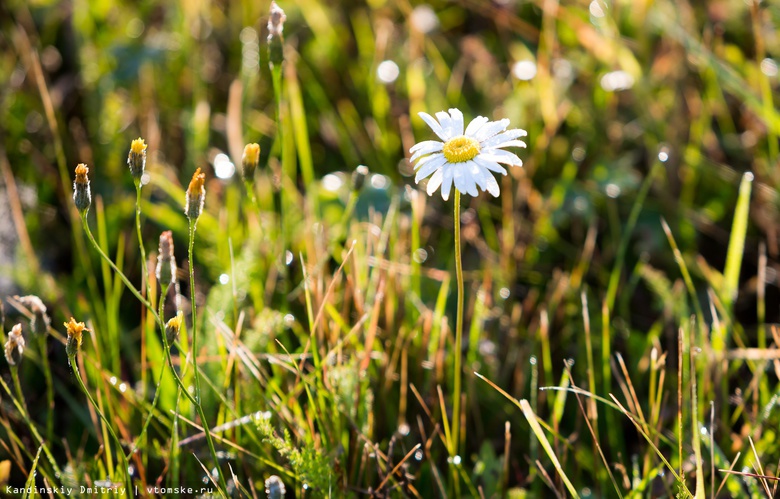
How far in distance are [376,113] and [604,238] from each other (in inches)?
27.5

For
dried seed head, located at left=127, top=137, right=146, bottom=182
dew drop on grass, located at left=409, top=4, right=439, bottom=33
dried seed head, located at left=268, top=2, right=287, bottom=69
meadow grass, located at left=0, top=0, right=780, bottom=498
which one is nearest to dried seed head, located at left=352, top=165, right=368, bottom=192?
meadow grass, located at left=0, top=0, right=780, bottom=498

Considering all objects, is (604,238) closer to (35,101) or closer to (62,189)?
(62,189)

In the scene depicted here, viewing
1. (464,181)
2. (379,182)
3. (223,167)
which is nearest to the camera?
(464,181)

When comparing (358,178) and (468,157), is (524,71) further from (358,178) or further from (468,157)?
(468,157)

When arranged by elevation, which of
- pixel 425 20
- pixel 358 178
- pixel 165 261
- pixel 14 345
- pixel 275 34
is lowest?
pixel 14 345

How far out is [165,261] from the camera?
1035 mm

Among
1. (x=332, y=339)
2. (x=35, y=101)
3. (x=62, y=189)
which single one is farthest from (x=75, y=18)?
(x=332, y=339)

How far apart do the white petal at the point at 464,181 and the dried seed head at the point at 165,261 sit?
A: 0.39 metres

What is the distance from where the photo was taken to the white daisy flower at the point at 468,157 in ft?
3.14

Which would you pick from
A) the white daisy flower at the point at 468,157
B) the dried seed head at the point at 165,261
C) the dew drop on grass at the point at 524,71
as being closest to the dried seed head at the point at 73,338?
the dried seed head at the point at 165,261

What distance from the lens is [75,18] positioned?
233cm

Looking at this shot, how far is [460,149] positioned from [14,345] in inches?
27.0

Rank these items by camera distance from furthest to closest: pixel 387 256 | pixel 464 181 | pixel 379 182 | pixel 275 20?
pixel 379 182, pixel 387 256, pixel 275 20, pixel 464 181

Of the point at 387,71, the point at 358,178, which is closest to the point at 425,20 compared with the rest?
the point at 387,71
